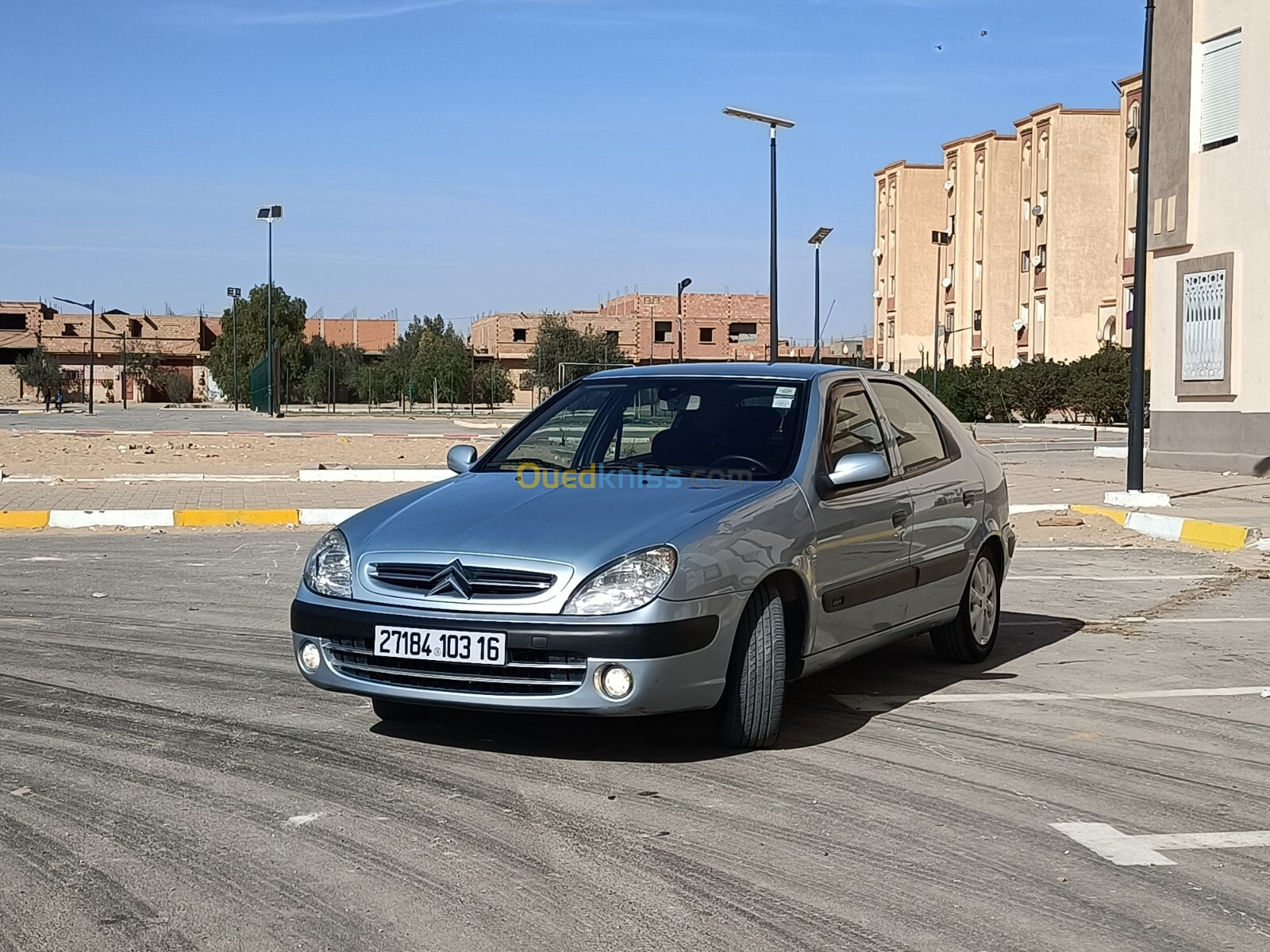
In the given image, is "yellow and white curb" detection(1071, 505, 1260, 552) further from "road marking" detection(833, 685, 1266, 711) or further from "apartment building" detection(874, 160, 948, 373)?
"apartment building" detection(874, 160, 948, 373)

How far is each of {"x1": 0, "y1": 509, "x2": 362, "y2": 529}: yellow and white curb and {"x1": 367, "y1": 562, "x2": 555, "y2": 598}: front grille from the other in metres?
10.2

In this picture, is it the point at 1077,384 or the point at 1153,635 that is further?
the point at 1077,384

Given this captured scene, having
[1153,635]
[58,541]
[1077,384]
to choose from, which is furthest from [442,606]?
[1077,384]

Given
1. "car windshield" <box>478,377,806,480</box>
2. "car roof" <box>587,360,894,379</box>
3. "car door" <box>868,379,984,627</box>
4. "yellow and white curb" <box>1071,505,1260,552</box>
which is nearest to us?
"car windshield" <box>478,377,806,480</box>

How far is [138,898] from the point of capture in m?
4.04

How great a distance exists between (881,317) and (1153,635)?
87944 mm

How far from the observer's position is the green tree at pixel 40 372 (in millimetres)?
94438

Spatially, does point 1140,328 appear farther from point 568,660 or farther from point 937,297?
point 937,297

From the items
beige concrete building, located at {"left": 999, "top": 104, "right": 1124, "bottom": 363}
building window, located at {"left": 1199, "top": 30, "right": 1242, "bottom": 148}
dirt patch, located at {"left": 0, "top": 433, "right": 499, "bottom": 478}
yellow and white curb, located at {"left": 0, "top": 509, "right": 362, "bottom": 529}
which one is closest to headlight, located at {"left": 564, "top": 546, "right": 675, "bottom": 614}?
yellow and white curb, located at {"left": 0, "top": 509, "right": 362, "bottom": 529}

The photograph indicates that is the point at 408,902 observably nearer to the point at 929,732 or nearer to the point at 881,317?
the point at 929,732

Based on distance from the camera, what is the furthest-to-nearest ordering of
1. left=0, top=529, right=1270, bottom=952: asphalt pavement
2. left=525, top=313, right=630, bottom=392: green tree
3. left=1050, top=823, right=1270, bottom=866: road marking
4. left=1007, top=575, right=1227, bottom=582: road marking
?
left=525, top=313, right=630, bottom=392: green tree
left=1007, top=575, right=1227, bottom=582: road marking
left=1050, top=823, right=1270, bottom=866: road marking
left=0, top=529, right=1270, bottom=952: asphalt pavement

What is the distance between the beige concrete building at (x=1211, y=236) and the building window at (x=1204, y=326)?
0.02 meters

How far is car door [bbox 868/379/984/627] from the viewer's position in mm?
7031

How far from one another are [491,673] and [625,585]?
568 millimetres
